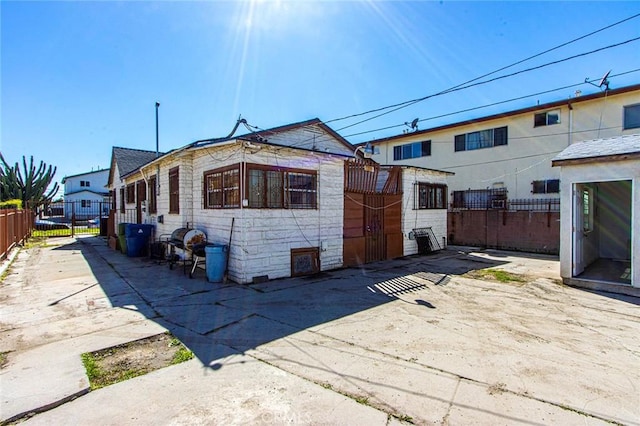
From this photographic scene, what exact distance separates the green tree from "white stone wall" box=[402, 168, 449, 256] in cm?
2501

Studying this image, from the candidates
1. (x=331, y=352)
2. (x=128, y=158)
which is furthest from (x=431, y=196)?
(x=128, y=158)

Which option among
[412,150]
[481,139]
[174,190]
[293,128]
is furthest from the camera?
[412,150]

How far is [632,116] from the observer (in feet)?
40.5

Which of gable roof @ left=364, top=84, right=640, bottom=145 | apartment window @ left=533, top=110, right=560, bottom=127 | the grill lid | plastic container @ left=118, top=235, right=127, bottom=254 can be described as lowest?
plastic container @ left=118, top=235, right=127, bottom=254

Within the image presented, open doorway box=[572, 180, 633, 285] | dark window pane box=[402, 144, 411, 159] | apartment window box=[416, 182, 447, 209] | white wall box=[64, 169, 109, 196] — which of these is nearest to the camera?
open doorway box=[572, 180, 633, 285]

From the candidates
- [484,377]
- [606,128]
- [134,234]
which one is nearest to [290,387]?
[484,377]

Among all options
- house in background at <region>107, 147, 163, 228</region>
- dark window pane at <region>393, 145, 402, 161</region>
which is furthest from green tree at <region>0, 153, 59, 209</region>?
dark window pane at <region>393, 145, 402, 161</region>

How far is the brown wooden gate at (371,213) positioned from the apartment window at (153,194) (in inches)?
286

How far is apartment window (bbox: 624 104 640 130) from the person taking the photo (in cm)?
1224

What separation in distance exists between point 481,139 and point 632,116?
5.45 meters

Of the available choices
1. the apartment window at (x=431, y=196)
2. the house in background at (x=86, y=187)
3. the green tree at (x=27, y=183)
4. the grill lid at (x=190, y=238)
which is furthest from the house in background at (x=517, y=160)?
the house in background at (x=86, y=187)

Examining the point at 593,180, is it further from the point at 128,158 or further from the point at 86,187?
the point at 86,187

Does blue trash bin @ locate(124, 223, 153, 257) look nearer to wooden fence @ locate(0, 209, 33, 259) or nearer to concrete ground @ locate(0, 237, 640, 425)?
wooden fence @ locate(0, 209, 33, 259)

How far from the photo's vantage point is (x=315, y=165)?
8.71 m
